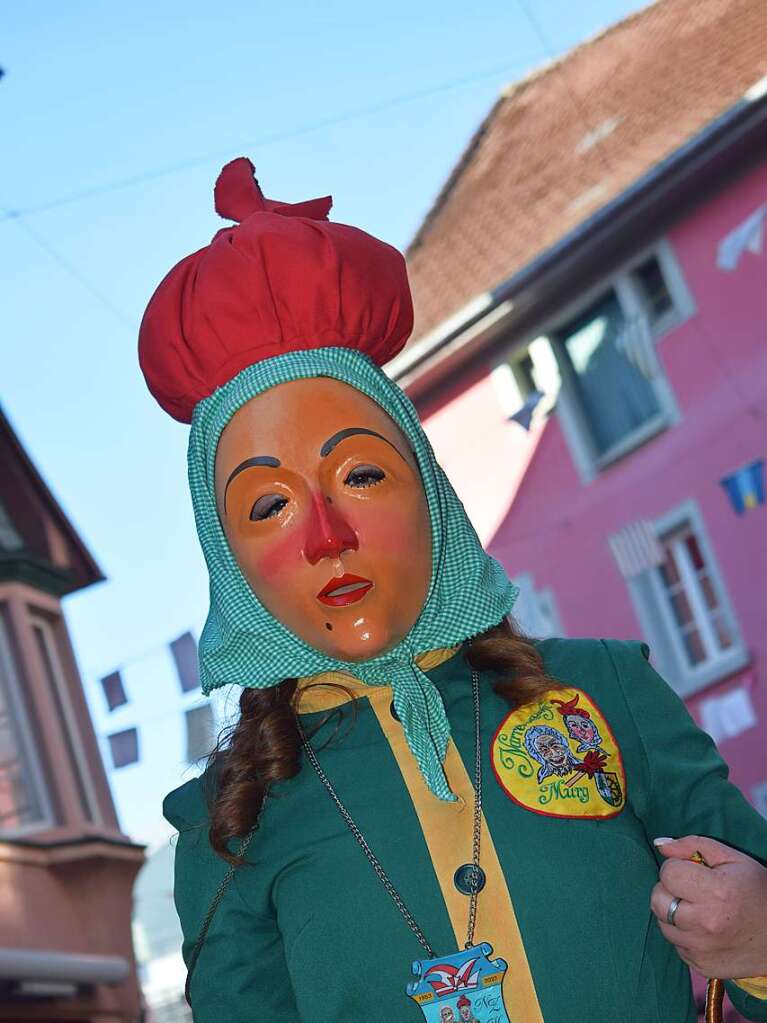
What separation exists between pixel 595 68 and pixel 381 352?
13758mm

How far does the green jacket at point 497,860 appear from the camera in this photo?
2.15m

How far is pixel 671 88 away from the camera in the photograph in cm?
1439

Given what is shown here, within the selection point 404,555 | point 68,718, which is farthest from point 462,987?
point 68,718

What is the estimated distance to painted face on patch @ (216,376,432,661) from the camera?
233 centimetres

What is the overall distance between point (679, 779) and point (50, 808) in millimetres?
9011

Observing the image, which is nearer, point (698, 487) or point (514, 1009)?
point (514, 1009)

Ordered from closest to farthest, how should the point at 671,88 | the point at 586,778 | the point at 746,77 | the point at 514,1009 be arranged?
the point at 514,1009 < the point at 586,778 < the point at 746,77 < the point at 671,88

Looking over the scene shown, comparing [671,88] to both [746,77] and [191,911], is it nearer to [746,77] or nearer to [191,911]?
[746,77]

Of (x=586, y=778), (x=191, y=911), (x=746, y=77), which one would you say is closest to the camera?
(x=586, y=778)

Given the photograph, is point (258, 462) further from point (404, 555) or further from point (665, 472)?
point (665, 472)

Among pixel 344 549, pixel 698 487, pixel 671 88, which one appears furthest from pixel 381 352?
pixel 671 88

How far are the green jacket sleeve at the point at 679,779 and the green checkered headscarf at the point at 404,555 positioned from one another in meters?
0.22

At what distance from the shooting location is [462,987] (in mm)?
2121

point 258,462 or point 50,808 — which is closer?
point 258,462
